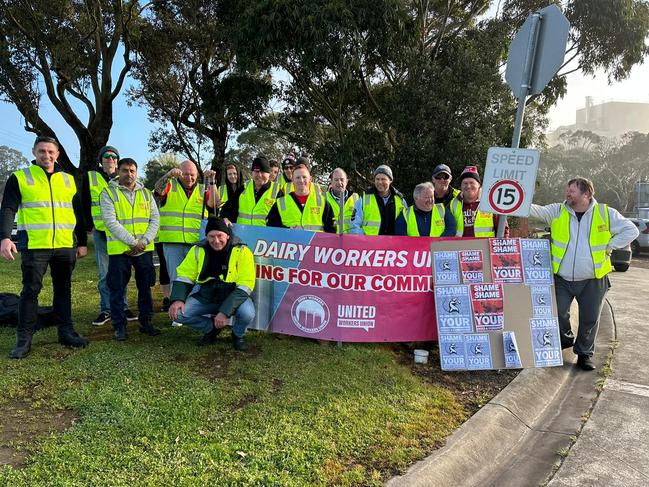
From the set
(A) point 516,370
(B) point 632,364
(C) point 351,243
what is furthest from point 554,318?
(C) point 351,243

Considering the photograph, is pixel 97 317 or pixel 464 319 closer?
pixel 464 319

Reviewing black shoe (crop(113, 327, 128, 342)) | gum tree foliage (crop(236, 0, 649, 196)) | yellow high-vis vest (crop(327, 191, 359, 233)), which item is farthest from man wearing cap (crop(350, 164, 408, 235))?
gum tree foliage (crop(236, 0, 649, 196))

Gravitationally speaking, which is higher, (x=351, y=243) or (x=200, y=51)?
(x=200, y=51)


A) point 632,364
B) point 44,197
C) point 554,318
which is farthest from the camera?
point 632,364

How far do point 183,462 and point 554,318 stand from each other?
3699mm

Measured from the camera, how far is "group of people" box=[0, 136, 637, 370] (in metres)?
4.39

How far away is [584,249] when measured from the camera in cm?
468

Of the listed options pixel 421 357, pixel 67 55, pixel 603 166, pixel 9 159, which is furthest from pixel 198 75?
pixel 9 159

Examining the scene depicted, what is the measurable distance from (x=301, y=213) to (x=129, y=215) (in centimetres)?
186

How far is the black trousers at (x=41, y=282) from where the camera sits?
434 centimetres

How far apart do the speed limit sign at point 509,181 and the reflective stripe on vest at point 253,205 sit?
100 inches

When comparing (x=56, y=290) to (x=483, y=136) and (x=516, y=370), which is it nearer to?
(x=516, y=370)

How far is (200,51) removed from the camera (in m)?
16.6

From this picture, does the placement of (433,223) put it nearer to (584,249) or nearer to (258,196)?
(584,249)
